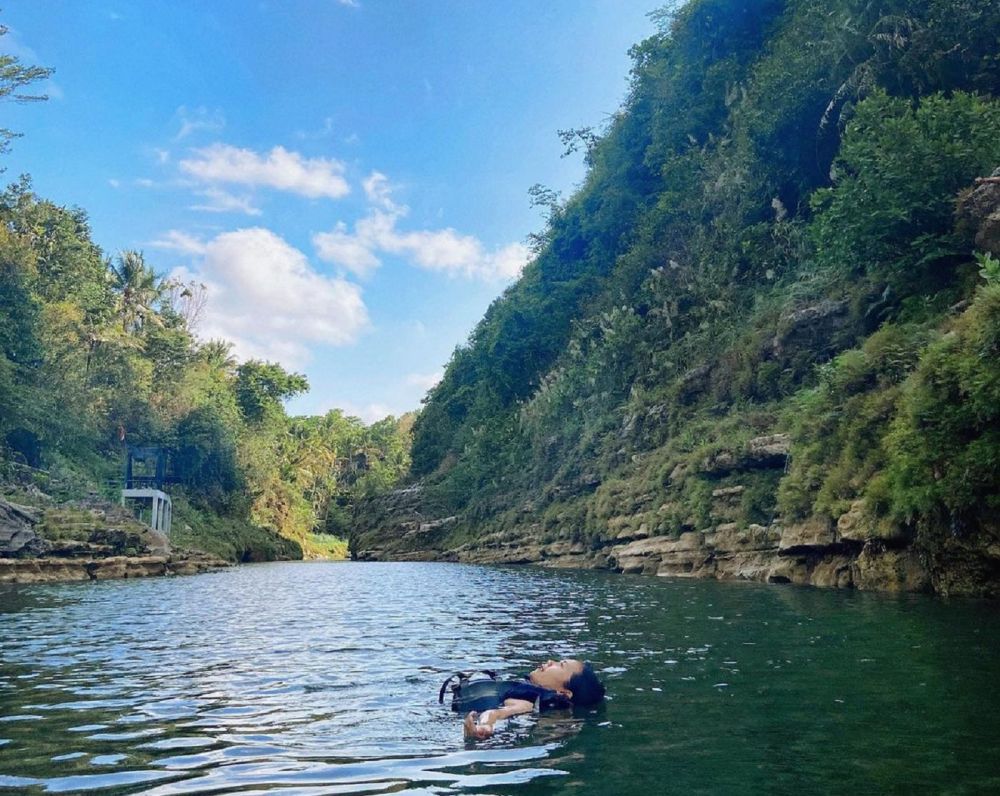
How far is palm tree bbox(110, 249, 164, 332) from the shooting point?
67.4 m

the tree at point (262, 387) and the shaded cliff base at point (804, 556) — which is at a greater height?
the tree at point (262, 387)

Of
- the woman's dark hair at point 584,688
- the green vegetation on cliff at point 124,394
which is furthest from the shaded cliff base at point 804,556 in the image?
the green vegetation on cliff at point 124,394

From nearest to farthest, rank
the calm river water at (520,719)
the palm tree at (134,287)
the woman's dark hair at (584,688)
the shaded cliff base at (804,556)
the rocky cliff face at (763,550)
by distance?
1. the calm river water at (520,719)
2. the woman's dark hair at (584,688)
3. the shaded cliff base at (804,556)
4. the rocky cliff face at (763,550)
5. the palm tree at (134,287)

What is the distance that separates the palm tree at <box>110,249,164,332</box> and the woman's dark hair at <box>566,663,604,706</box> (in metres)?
68.2

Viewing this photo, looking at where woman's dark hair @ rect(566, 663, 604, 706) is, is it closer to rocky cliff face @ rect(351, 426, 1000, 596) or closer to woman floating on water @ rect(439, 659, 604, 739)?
woman floating on water @ rect(439, 659, 604, 739)

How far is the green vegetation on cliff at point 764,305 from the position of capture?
16703 mm

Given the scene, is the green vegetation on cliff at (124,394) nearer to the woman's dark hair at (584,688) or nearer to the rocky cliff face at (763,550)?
the rocky cliff face at (763,550)

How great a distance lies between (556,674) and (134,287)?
7055cm

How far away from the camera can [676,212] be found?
4550cm

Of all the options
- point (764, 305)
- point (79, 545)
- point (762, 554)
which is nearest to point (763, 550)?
point (762, 554)

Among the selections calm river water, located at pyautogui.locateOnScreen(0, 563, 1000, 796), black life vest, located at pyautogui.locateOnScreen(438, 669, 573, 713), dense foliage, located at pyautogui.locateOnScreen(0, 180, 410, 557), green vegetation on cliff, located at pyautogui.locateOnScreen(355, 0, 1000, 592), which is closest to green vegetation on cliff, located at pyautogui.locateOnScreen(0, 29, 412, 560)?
dense foliage, located at pyautogui.locateOnScreen(0, 180, 410, 557)

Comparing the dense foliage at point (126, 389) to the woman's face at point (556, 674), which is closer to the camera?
the woman's face at point (556, 674)

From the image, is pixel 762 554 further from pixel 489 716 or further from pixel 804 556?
pixel 489 716

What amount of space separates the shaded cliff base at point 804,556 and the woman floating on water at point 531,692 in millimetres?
11138
